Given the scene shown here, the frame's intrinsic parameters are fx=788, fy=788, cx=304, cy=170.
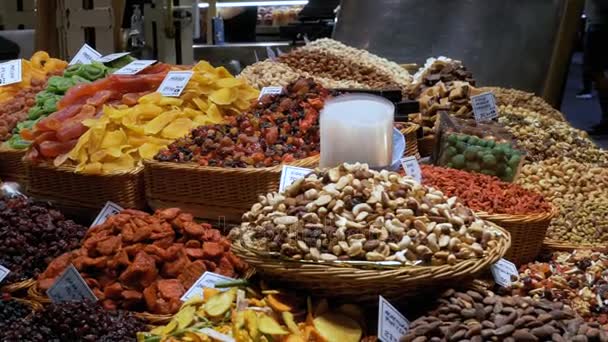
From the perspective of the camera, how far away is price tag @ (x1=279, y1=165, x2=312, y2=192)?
2.09 meters

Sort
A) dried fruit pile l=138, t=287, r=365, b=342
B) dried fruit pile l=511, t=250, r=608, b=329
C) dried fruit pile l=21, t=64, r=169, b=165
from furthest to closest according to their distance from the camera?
dried fruit pile l=21, t=64, r=169, b=165 → dried fruit pile l=511, t=250, r=608, b=329 → dried fruit pile l=138, t=287, r=365, b=342

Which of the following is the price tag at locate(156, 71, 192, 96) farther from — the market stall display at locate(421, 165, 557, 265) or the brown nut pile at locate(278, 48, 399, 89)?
the brown nut pile at locate(278, 48, 399, 89)

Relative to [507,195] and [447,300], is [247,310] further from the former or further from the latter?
[507,195]

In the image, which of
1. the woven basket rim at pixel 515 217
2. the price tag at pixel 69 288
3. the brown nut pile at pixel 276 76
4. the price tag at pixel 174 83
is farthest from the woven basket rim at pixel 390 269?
the brown nut pile at pixel 276 76

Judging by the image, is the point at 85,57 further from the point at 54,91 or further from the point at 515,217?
the point at 515,217

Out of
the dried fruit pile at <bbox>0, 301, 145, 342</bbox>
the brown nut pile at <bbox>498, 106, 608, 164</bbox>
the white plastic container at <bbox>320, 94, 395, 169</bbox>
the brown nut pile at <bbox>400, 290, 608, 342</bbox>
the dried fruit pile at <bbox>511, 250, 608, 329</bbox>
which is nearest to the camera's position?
the brown nut pile at <bbox>400, 290, 608, 342</bbox>

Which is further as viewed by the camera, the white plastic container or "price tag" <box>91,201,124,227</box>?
"price tag" <box>91,201,124,227</box>

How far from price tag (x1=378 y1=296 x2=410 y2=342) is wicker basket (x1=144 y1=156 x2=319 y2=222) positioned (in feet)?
2.40

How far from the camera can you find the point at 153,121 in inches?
105

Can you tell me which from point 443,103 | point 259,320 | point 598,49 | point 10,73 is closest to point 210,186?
point 259,320

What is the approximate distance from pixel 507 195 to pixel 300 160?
0.61 metres

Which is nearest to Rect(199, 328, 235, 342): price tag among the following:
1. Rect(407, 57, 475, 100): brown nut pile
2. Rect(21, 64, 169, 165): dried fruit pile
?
Rect(21, 64, 169, 165): dried fruit pile

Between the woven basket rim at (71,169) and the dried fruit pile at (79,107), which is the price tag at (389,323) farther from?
the dried fruit pile at (79,107)

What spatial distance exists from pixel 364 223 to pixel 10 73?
2391 millimetres
